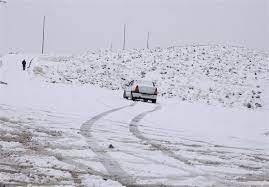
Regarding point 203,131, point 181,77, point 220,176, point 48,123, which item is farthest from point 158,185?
point 181,77

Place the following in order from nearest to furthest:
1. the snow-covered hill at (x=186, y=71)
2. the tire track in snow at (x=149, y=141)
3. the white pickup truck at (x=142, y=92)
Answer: the tire track in snow at (x=149, y=141), the white pickup truck at (x=142, y=92), the snow-covered hill at (x=186, y=71)

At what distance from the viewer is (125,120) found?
14625mm

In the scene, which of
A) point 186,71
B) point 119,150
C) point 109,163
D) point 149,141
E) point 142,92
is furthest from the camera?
point 186,71

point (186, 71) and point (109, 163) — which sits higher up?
point (109, 163)

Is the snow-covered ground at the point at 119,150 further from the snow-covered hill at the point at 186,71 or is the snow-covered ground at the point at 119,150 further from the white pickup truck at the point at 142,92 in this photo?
the snow-covered hill at the point at 186,71

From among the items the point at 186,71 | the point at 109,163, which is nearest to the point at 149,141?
the point at 109,163

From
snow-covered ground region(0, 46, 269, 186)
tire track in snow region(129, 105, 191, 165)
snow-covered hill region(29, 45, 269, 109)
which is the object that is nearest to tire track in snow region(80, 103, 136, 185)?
snow-covered ground region(0, 46, 269, 186)

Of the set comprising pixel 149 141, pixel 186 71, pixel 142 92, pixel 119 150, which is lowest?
pixel 186 71

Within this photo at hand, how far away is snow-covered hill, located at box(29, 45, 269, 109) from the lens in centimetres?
4038

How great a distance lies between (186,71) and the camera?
54688 millimetres

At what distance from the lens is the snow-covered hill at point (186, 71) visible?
132ft

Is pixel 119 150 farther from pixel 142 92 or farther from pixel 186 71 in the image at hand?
pixel 186 71

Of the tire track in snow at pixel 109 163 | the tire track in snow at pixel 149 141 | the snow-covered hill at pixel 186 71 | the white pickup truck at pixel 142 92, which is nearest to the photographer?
the tire track in snow at pixel 109 163

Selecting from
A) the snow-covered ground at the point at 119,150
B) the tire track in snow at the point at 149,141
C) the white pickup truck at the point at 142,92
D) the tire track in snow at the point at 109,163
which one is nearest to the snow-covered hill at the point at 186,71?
the white pickup truck at the point at 142,92
